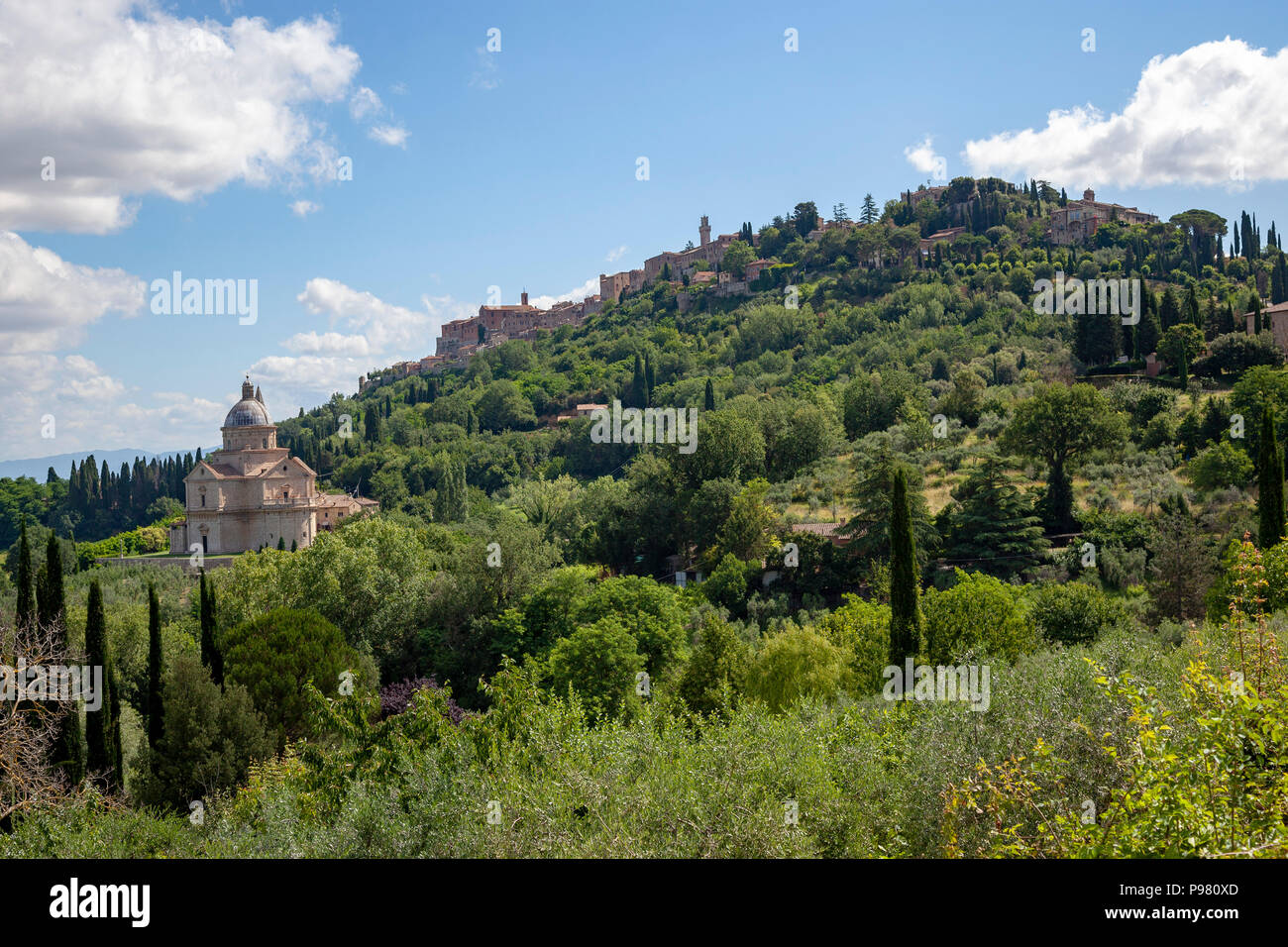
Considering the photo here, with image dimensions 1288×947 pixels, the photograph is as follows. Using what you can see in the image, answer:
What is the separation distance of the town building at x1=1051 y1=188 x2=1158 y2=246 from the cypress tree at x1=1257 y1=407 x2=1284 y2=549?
7593 cm

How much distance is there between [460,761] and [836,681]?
11.8m

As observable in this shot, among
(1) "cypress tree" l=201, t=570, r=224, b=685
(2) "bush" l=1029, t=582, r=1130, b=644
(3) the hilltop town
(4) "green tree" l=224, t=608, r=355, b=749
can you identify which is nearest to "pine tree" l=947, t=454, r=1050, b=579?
(2) "bush" l=1029, t=582, r=1130, b=644

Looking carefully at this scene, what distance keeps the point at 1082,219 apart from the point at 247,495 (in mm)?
84180

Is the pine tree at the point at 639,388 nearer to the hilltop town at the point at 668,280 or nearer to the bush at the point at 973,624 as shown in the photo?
the hilltop town at the point at 668,280

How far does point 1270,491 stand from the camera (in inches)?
842

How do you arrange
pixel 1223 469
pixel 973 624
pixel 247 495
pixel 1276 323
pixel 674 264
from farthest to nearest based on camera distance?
pixel 674 264 → pixel 247 495 → pixel 1276 323 → pixel 1223 469 → pixel 973 624

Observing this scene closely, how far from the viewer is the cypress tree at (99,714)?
67.0 ft

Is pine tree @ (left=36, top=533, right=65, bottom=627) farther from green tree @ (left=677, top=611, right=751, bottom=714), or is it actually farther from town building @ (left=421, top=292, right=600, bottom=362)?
town building @ (left=421, top=292, right=600, bottom=362)

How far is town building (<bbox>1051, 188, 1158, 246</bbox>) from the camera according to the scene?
294 ft

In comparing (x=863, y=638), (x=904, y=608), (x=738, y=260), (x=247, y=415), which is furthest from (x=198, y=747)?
(x=738, y=260)

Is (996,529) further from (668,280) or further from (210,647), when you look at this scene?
(668,280)

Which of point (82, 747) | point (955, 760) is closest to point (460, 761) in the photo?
point (955, 760)

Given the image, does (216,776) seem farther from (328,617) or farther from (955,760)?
(955,760)
